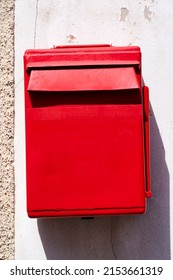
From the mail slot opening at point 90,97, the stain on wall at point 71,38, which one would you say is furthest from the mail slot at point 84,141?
the stain on wall at point 71,38

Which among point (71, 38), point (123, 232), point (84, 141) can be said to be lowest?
point (123, 232)

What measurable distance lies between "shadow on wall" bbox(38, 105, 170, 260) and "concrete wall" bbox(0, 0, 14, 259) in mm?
122

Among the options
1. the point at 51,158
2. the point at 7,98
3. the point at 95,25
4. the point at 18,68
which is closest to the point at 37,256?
the point at 51,158

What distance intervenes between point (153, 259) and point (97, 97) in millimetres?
635

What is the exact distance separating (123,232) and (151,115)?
433mm

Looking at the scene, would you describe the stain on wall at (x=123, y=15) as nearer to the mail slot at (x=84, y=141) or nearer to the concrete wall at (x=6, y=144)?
the mail slot at (x=84, y=141)

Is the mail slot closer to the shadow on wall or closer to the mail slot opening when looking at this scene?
the mail slot opening

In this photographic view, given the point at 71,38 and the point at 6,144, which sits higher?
the point at 71,38

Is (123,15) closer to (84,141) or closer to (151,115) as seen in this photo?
(151,115)

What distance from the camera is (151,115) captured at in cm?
167

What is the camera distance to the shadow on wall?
166 cm

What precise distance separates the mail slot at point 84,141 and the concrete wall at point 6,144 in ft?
0.70

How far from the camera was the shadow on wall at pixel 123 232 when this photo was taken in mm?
1663

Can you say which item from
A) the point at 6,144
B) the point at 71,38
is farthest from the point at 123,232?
the point at 71,38
